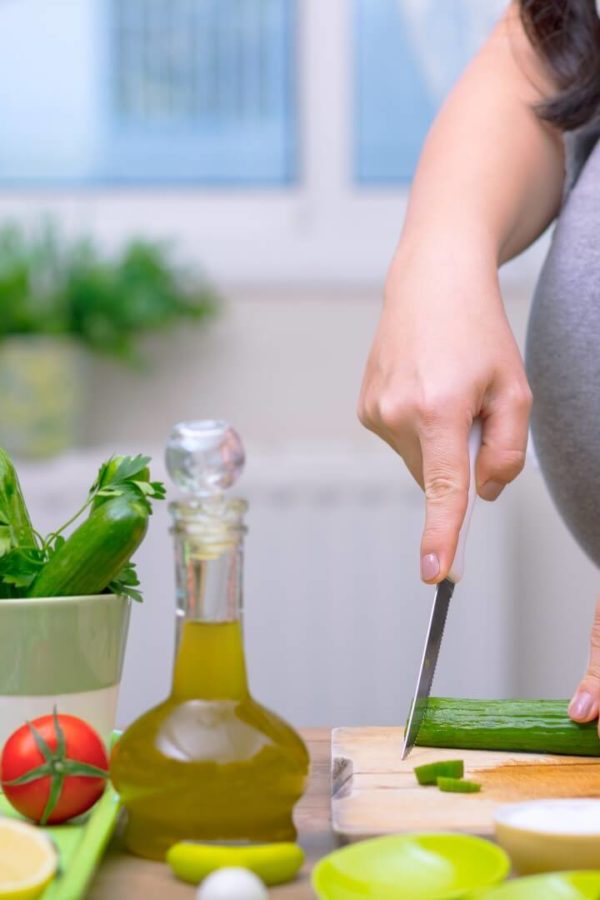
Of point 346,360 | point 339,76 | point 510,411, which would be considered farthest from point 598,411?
point 339,76

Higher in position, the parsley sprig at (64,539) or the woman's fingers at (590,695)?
the parsley sprig at (64,539)

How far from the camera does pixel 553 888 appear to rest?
1.57ft

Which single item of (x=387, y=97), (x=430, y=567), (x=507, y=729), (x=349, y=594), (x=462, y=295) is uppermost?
(x=387, y=97)

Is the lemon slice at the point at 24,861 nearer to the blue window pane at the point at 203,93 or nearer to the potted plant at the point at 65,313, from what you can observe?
the potted plant at the point at 65,313

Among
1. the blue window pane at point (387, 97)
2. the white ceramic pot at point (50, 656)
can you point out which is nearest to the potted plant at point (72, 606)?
the white ceramic pot at point (50, 656)

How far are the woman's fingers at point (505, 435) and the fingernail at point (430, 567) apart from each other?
0.08 metres

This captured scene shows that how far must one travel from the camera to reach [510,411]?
2.63 feet

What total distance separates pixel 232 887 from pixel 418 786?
0.24m

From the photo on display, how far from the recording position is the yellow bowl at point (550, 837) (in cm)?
53

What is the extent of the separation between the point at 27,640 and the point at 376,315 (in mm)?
1813

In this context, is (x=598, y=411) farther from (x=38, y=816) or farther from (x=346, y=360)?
(x=346, y=360)

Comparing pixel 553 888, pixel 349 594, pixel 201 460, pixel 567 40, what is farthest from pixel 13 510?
pixel 349 594

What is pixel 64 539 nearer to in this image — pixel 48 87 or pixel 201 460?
pixel 201 460

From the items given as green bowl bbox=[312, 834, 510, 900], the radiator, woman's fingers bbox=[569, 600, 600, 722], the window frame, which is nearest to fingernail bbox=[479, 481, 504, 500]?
woman's fingers bbox=[569, 600, 600, 722]
